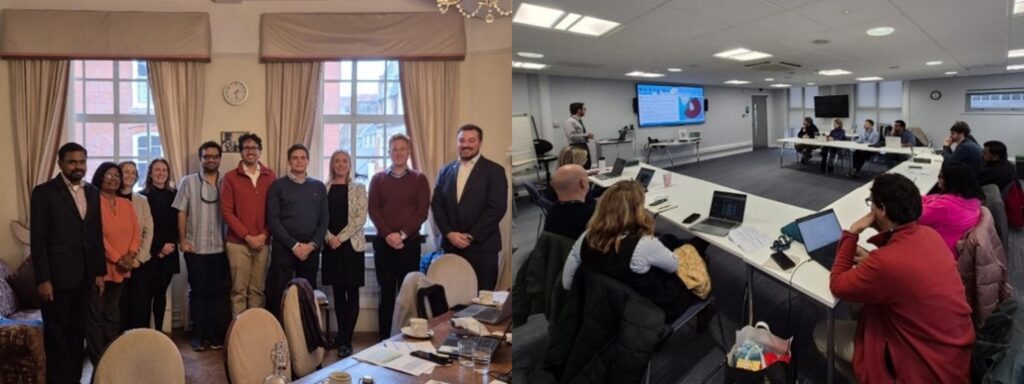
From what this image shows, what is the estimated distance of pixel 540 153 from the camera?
3.30ft

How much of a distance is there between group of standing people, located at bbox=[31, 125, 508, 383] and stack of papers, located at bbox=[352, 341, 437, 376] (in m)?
0.92

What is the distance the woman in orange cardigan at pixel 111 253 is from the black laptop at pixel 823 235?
15.7 ft

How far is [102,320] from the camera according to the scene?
14.0 feet

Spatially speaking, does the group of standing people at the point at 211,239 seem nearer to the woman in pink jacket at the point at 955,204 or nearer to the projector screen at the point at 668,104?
the projector screen at the point at 668,104

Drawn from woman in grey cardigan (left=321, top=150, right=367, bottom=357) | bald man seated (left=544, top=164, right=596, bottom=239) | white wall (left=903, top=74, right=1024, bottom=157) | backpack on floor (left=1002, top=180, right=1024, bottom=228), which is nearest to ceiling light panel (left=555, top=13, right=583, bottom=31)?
bald man seated (left=544, top=164, right=596, bottom=239)

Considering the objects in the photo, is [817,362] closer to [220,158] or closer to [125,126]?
[220,158]

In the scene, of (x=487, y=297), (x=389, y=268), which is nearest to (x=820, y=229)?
(x=487, y=297)

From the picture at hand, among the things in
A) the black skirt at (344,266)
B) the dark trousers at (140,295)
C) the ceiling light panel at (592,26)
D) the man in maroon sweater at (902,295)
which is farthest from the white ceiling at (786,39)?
the dark trousers at (140,295)

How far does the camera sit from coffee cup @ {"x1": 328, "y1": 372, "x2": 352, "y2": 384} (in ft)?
6.82

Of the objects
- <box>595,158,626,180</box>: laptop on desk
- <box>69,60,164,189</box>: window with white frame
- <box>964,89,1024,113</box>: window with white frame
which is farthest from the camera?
<box>69,60,164,189</box>: window with white frame

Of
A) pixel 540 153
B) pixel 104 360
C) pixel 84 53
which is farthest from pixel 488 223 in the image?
pixel 84 53

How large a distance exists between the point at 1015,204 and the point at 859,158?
258mm

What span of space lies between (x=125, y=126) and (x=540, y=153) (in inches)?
182

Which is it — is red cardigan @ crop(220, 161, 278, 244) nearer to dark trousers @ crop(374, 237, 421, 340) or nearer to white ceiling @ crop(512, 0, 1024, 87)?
dark trousers @ crop(374, 237, 421, 340)
